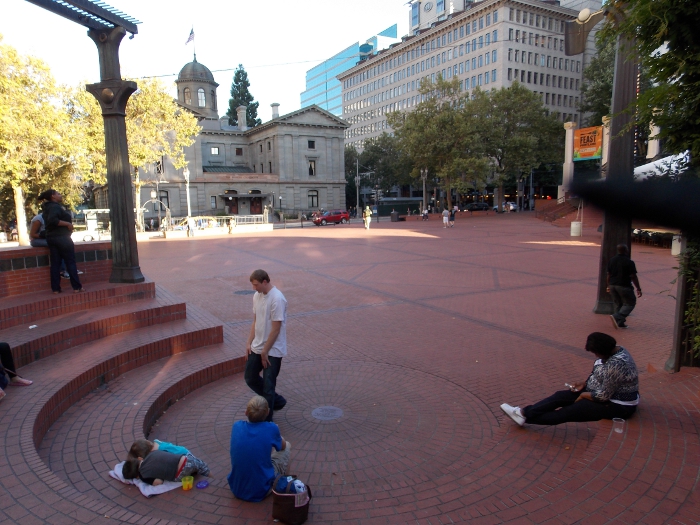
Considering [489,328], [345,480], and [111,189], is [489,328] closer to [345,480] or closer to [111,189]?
[345,480]

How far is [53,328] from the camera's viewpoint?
6387mm

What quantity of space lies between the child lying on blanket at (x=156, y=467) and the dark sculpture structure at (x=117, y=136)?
5291 mm

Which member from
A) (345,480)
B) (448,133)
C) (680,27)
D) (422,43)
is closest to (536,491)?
(345,480)

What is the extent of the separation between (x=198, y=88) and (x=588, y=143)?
50.5 meters

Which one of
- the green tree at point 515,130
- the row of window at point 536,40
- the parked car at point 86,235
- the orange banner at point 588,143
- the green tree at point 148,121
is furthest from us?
the row of window at point 536,40

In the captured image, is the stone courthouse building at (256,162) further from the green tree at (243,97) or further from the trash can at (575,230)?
the trash can at (575,230)

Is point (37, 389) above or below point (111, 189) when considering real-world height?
below

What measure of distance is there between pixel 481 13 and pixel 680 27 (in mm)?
80085

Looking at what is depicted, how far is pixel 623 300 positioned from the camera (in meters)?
8.24

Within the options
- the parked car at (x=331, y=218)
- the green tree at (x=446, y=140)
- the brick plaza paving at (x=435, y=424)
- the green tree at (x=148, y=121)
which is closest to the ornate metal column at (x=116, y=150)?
the brick plaza paving at (x=435, y=424)

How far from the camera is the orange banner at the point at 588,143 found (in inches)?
1251

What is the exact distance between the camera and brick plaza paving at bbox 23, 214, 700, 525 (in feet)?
11.7

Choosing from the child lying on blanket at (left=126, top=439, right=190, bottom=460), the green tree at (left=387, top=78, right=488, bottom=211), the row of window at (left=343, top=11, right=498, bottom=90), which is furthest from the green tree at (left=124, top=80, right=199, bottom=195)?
the row of window at (left=343, top=11, right=498, bottom=90)

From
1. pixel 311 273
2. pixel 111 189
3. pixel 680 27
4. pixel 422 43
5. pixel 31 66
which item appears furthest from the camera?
pixel 422 43
